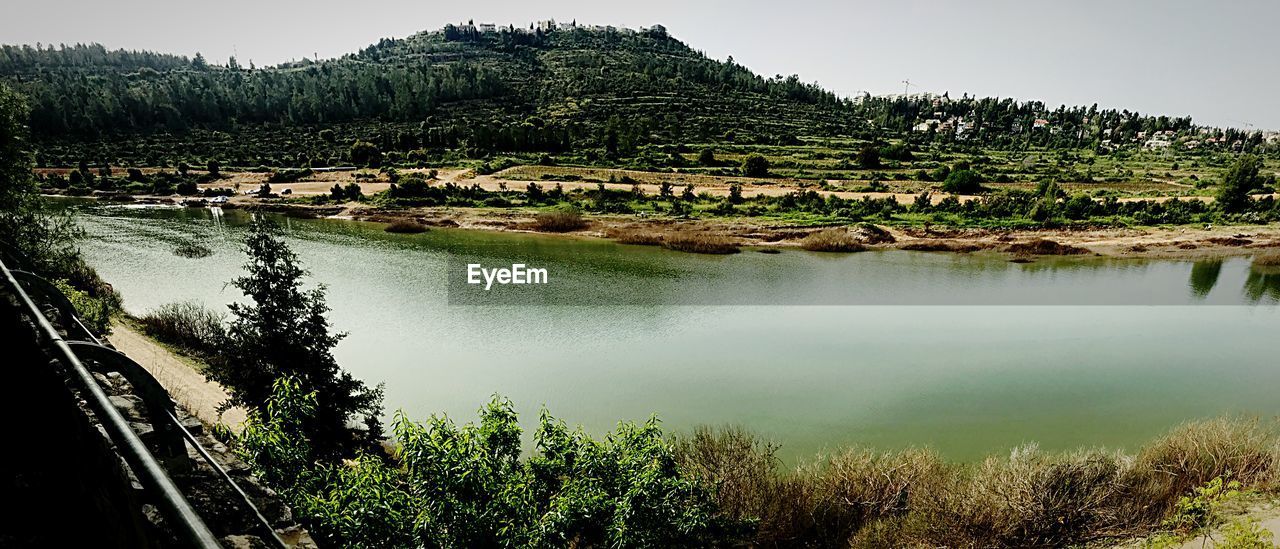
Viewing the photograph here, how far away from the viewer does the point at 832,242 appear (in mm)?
41469

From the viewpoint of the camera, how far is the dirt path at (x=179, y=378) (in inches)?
629

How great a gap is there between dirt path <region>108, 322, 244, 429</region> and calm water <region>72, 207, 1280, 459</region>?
4.10m

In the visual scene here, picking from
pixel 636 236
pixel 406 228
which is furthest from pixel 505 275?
pixel 406 228

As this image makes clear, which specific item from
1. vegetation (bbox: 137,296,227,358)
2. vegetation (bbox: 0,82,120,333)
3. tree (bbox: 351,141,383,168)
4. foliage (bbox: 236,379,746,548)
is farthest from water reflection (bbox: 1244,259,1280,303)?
tree (bbox: 351,141,383,168)

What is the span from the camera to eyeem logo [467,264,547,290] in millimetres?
33094

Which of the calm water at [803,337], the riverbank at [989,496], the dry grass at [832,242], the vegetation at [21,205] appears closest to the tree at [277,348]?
the calm water at [803,337]

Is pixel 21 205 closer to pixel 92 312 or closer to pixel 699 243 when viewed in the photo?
pixel 92 312

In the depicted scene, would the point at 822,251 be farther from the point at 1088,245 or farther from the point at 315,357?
the point at 315,357

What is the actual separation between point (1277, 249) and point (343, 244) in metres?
67.2

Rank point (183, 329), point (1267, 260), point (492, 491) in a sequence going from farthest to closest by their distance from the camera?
point (1267, 260), point (183, 329), point (492, 491)

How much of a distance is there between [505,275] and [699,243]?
45.4 feet

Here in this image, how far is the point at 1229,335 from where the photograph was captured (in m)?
26.4

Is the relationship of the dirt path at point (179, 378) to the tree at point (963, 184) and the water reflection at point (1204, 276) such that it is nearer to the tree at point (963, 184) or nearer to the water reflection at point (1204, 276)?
the water reflection at point (1204, 276)

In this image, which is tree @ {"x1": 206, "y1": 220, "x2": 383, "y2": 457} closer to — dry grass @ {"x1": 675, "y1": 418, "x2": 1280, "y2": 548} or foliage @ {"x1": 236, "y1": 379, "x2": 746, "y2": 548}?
foliage @ {"x1": 236, "y1": 379, "x2": 746, "y2": 548}
